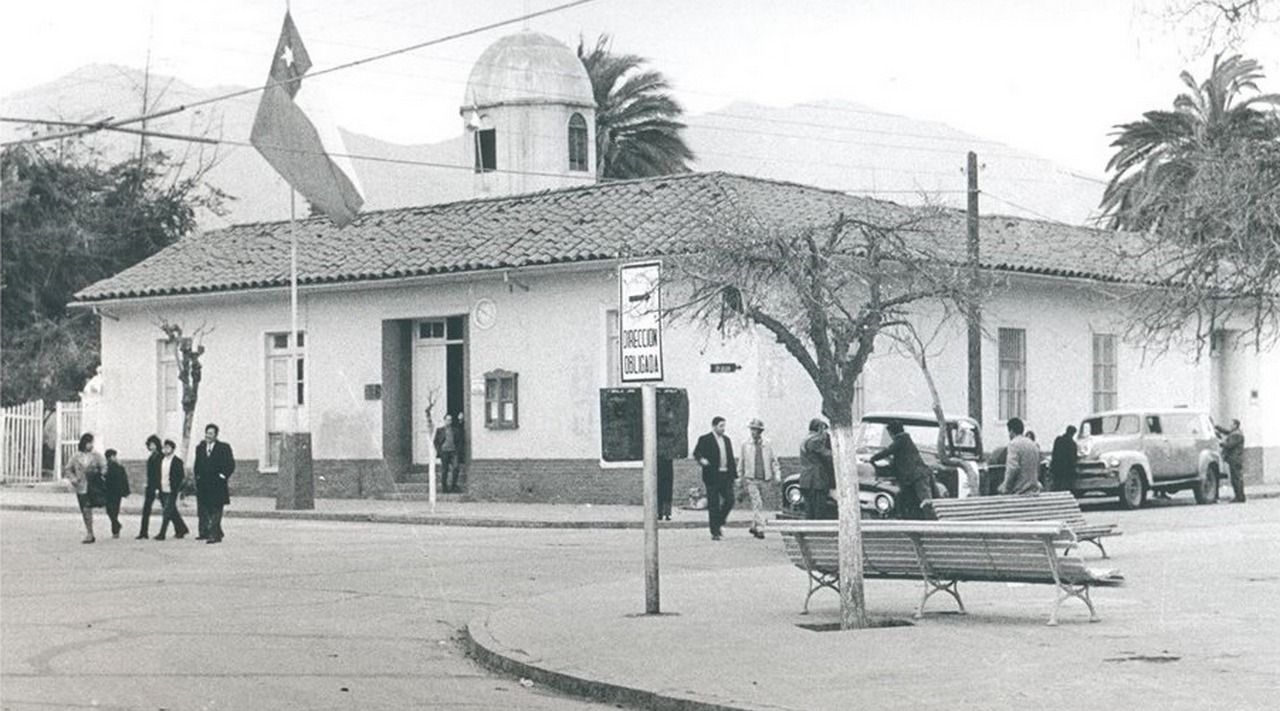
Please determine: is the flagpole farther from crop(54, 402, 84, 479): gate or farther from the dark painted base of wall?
crop(54, 402, 84, 479): gate

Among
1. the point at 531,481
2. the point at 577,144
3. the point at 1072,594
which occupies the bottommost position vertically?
the point at 1072,594

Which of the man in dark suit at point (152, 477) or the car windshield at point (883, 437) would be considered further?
the car windshield at point (883, 437)

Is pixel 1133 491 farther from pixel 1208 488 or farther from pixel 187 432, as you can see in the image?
pixel 187 432

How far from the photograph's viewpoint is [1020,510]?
18.9m

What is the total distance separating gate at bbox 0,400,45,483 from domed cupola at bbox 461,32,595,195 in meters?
12.3

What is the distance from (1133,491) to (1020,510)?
652 inches

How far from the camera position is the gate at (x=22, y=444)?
4600 cm

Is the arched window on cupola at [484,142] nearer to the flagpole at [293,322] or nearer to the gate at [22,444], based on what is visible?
the flagpole at [293,322]

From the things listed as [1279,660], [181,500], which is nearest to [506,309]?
[181,500]

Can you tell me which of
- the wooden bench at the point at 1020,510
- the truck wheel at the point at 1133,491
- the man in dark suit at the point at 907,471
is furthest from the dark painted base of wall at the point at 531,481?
A: the wooden bench at the point at 1020,510

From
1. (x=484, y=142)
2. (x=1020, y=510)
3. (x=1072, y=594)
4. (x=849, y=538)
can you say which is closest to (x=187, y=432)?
(x=484, y=142)

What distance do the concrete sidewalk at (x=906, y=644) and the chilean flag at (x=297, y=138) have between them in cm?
1267

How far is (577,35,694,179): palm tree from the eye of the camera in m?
62.3

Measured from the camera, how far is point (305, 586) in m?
19.7
